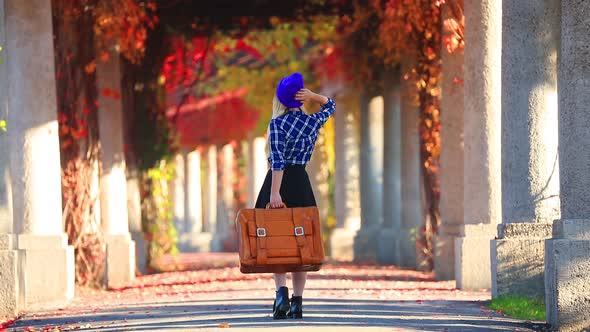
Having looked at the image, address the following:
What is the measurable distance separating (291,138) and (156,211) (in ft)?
35.7

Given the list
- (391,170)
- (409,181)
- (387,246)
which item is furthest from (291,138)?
(387,246)

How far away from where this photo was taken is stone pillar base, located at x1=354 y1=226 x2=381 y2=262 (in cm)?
2475

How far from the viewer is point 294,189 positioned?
33.6 ft

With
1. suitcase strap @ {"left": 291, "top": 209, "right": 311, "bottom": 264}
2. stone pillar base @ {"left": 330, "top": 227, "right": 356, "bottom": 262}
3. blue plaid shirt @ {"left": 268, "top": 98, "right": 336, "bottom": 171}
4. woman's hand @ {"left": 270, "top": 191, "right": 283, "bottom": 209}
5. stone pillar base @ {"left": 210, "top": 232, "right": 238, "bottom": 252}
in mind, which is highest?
blue plaid shirt @ {"left": 268, "top": 98, "right": 336, "bottom": 171}

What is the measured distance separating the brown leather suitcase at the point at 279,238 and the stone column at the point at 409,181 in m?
10.3

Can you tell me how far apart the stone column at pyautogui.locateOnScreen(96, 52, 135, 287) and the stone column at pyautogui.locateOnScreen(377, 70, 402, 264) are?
5.82 m

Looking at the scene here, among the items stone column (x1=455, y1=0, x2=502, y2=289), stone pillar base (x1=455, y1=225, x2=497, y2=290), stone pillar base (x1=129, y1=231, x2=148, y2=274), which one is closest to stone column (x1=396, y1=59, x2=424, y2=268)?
stone pillar base (x1=129, y1=231, x2=148, y2=274)

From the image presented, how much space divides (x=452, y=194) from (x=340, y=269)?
3965 mm

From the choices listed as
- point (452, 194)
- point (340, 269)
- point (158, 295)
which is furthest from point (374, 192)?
point (158, 295)

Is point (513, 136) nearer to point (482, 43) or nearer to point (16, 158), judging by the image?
point (482, 43)

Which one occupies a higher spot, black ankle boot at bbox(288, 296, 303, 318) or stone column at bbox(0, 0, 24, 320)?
stone column at bbox(0, 0, 24, 320)

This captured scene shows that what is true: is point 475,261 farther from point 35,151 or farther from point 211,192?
point 211,192

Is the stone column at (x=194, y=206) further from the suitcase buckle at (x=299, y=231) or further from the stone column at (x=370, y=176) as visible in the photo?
the suitcase buckle at (x=299, y=231)

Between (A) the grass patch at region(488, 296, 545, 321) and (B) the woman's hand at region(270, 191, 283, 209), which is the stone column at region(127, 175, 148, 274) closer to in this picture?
(A) the grass patch at region(488, 296, 545, 321)
